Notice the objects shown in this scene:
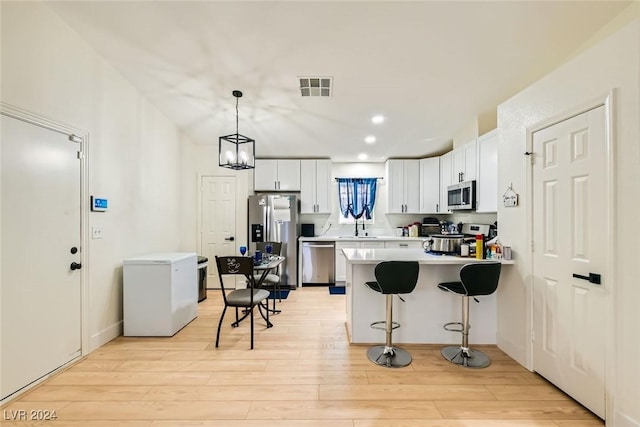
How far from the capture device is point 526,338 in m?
2.30

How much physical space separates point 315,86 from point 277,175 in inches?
107

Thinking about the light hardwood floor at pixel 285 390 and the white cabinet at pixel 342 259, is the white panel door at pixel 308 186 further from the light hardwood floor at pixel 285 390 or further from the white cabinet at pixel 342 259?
the light hardwood floor at pixel 285 390

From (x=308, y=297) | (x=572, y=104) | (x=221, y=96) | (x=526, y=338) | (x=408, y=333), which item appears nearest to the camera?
(x=572, y=104)

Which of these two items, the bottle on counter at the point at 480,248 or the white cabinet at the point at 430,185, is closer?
the bottle on counter at the point at 480,248

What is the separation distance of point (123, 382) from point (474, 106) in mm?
4625

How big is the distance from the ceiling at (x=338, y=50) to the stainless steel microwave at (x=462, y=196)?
970 millimetres

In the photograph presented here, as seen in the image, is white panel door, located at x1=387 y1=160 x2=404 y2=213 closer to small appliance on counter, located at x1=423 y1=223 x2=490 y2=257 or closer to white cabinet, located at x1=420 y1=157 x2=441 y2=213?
white cabinet, located at x1=420 y1=157 x2=441 y2=213

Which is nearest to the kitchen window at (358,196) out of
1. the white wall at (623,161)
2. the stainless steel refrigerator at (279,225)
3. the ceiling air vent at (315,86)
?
the stainless steel refrigerator at (279,225)

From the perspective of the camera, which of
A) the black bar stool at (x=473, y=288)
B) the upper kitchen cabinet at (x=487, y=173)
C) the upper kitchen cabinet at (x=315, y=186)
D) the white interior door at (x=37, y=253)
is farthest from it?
the upper kitchen cabinet at (x=315, y=186)

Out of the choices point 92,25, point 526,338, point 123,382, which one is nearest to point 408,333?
point 526,338

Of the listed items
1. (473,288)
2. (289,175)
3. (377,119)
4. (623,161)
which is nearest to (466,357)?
(473,288)

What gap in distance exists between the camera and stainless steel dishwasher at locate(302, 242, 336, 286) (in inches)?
203

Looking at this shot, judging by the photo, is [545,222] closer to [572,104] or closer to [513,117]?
[572,104]

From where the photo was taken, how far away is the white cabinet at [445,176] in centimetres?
462
